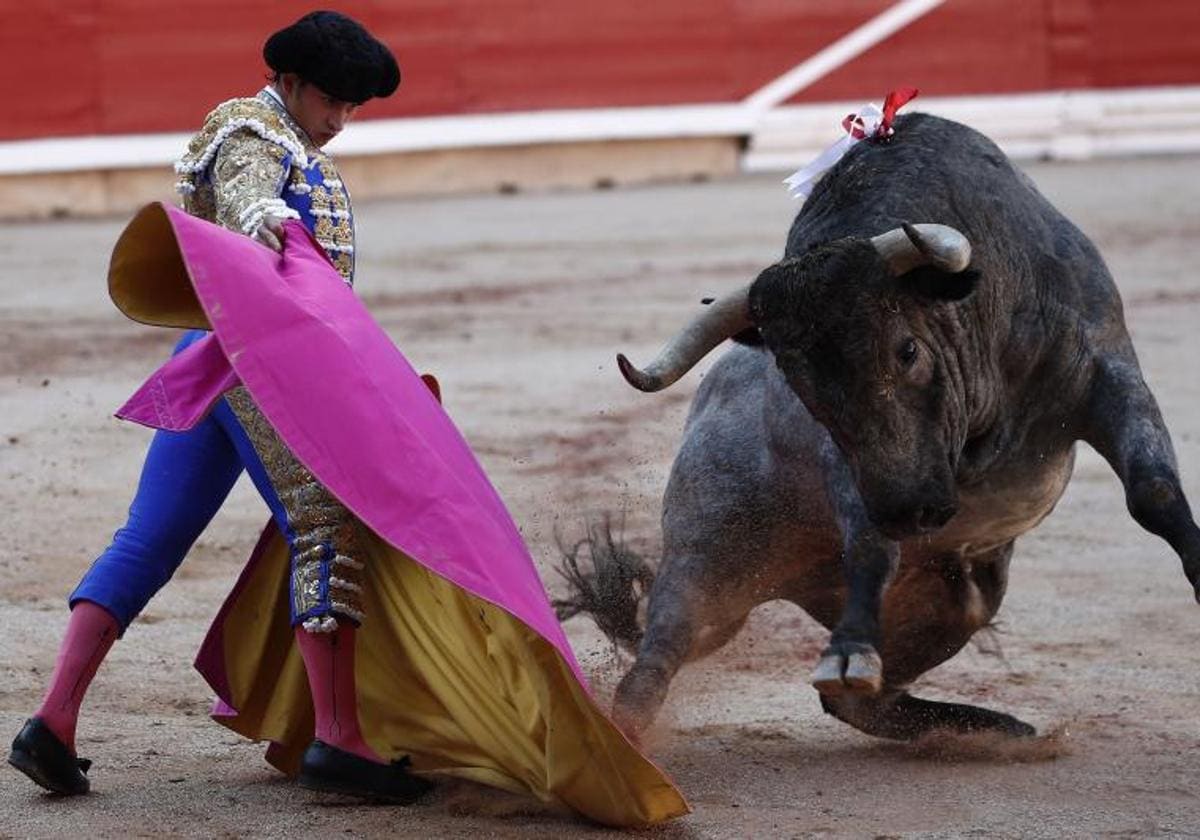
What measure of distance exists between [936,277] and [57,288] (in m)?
6.22

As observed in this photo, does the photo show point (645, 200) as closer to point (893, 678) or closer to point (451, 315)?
point (451, 315)

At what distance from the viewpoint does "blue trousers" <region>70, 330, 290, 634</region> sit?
2.89 m

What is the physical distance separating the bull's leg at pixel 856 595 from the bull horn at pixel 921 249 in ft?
1.28

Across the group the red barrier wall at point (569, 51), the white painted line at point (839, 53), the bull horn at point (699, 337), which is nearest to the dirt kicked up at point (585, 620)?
the bull horn at point (699, 337)

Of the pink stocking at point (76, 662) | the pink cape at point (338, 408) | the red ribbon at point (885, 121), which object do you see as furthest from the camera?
the red ribbon at point (885, 121)

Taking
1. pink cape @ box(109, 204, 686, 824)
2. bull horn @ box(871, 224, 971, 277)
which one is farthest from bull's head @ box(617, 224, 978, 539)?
pink cape @ box(109, 204, 686, 824)

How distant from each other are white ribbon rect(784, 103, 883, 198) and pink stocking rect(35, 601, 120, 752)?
1273 millimetres

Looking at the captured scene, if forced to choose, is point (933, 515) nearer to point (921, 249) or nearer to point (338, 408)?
point (921, 249)

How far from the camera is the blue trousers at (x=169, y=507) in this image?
2893 millimetres

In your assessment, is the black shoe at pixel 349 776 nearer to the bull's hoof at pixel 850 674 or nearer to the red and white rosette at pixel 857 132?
the bull's hoof at pixel 850 674

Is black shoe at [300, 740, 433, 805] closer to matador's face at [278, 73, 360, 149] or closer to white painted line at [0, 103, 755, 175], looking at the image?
matador's face at [278, 73, 360, 149]

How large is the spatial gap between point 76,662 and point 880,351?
114 cm

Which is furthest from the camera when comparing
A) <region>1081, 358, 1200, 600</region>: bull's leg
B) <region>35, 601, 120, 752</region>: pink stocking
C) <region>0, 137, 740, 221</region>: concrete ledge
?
<region>0, 137, 740, 221</region>: concrete ledge

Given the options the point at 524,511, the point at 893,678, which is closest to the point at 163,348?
the point at 524,511
